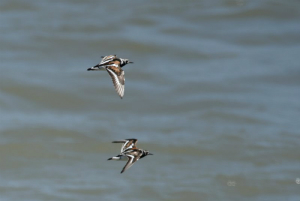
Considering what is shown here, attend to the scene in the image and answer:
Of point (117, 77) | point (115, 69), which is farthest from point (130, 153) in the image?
point (115, 69)

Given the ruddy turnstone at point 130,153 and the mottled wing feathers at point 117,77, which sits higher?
the mottled wing feathers at point 117,77

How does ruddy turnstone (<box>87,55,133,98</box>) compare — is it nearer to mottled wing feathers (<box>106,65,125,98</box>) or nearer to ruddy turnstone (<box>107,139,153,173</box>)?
mottled wing feathers (<box>106,65,125,98</box>)

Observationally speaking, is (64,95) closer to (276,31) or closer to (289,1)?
(276,31)

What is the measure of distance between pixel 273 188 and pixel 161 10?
7721mm

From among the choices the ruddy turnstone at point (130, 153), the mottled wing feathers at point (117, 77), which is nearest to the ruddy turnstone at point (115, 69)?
the mottled wing feathers at point (117, 77)

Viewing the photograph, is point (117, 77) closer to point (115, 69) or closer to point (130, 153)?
point (115, 69)

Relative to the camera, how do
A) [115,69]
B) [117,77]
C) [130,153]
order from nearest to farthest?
[130,153] → [117,77] → [115,69]

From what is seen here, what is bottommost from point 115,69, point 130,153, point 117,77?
point 130,153

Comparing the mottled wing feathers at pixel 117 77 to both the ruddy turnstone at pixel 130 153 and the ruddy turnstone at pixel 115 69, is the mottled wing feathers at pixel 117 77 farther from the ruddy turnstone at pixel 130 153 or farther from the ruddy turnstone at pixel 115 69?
the ruddy turnstone at pixel 130 153

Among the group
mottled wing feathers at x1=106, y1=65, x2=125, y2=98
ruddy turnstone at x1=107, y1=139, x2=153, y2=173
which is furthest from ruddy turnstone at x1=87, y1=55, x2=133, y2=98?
ruddy turnstone at x1=107, y1=139, x2=153, y2=173

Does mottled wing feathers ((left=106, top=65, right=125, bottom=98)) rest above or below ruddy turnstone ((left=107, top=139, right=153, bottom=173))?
above

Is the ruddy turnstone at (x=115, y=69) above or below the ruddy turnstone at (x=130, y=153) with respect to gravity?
above

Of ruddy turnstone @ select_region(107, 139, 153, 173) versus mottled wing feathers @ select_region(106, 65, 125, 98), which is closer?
ruddy turnstone @ select_region(107, 139, 153, 173)

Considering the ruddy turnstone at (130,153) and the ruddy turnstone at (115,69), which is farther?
the ruddy turnstone at (115,69)
